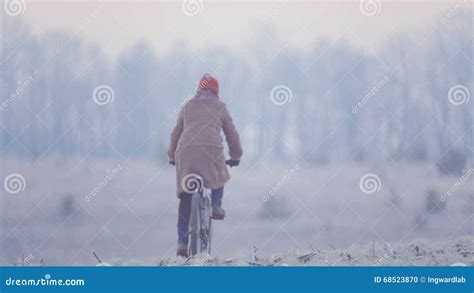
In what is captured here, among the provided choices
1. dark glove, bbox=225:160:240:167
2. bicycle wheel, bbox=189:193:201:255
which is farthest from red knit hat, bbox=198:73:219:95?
bicycle wheel, bbox=189:193:201:255

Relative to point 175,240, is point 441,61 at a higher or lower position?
higher

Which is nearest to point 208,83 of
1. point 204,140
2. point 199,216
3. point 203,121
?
point 203,121

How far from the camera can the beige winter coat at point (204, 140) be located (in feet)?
42.1

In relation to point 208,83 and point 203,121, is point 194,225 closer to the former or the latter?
point 203,121

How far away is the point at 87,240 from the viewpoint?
12953 millimetres

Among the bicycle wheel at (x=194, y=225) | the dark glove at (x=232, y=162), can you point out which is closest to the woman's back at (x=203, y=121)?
the dark glove at (x=232, y=162)

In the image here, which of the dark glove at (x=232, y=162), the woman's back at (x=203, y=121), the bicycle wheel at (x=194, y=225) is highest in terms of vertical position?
the woman's back at (x=203, y=121)

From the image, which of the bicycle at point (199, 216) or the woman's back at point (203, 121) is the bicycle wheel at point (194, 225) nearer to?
the bicycle at point (199, 216)

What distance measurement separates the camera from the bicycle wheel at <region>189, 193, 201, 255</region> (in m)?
12.7

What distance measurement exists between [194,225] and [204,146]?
0.65 m

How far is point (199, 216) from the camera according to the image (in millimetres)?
12773

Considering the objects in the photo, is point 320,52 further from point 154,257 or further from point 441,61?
point 154,257
